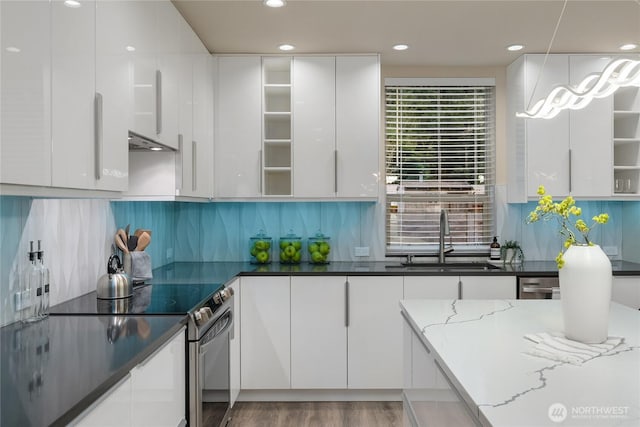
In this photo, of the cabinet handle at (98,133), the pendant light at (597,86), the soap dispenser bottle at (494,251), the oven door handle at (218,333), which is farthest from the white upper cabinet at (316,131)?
the cabinet handle at (98,133)

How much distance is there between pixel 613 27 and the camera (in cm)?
334

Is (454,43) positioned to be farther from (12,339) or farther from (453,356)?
(12,339)

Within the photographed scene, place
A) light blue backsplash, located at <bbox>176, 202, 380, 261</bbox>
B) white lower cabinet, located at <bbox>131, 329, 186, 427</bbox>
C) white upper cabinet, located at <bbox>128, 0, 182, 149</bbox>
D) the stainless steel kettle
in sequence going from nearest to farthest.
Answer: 1. white lower cabinet, located at <bbox>131, 329, 186, 427</bbox>
2. white upper cabinet, located at <bbox>128, 0, 182, 149</bbox>
3. the stainless steel kettle
4. light blue backsplash, located at <bbox>176, 202, 380, 261</bbox>

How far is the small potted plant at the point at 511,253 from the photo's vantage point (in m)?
4.11

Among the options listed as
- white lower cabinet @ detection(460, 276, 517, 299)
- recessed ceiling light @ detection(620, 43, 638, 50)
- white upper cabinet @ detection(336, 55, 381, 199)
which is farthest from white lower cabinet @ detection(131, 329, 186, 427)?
recessed ceiling light @ detection(620, 43, 638, 50)

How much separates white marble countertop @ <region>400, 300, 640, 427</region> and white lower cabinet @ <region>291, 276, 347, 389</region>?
137cm

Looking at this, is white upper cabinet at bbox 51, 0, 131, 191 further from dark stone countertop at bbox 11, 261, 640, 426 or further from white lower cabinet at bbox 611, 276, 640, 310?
white lower cabinet at bbox 611, 276, 640, 310

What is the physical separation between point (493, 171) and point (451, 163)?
14.2 inches

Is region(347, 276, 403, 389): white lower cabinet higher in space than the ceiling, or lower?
lower

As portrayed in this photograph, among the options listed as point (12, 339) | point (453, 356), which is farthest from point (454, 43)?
point (12, 339)

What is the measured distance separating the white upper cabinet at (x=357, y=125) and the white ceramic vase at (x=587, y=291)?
85.4 inches

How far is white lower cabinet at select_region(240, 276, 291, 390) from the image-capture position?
362 cm

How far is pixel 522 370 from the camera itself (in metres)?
1.48

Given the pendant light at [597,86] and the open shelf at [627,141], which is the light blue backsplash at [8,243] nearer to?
→ the pendant light at [597,86]
